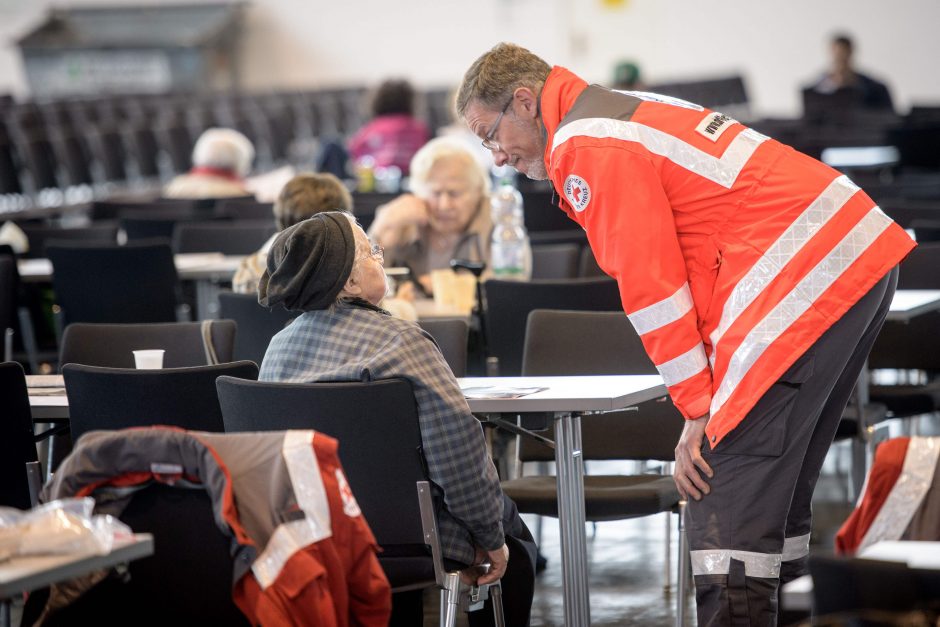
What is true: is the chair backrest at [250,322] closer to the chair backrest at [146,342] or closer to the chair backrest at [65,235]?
the chair backrest at [146,342]

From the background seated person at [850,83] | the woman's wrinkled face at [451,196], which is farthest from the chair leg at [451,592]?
the background seated person at [850,83]

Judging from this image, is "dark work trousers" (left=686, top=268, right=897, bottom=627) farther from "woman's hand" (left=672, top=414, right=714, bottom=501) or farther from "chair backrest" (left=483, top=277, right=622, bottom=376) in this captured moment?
"chair backrest" (left=483, top=277, right=622, bottom=376)

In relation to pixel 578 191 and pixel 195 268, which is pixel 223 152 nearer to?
pixel 195 268

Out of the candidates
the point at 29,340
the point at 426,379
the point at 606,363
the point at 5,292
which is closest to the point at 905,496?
the point at 426,379

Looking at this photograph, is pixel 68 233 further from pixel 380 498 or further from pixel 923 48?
pixel 923 48

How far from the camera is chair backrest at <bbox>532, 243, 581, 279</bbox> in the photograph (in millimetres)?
4906

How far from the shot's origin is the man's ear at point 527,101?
2.50 meters

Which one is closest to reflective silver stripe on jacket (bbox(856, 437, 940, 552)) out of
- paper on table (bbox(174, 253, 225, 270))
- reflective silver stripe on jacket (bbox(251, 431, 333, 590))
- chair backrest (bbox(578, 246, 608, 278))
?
reflective silver stripe on jacket (bbox(251, 431, 333, 590))

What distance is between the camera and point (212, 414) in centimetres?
288

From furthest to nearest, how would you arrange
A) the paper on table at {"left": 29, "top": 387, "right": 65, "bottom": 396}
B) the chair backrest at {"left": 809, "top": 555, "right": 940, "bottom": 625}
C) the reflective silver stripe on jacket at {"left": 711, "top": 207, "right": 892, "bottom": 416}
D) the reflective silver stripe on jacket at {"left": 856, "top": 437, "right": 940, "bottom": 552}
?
the paper on table at {"left": 29, "top": 387, "right": 65, "bottom": 396}
the reflective silver stripe on jacket at {"left": 711, "top": 207, "right": 892, "bottom": 416}
the reflective silver stripe on jacket at {"left": 856, "top": 437, "right": 940, "bottom": 552}
the chair backrest at {"left": 809, "top": 555, "right": 940, "bottom": 625}

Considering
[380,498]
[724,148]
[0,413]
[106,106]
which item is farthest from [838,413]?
[106,106]

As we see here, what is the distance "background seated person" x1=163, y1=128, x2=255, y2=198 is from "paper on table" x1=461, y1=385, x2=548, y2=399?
178 inches

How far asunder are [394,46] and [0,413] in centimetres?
1724

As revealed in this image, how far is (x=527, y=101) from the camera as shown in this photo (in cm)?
252
